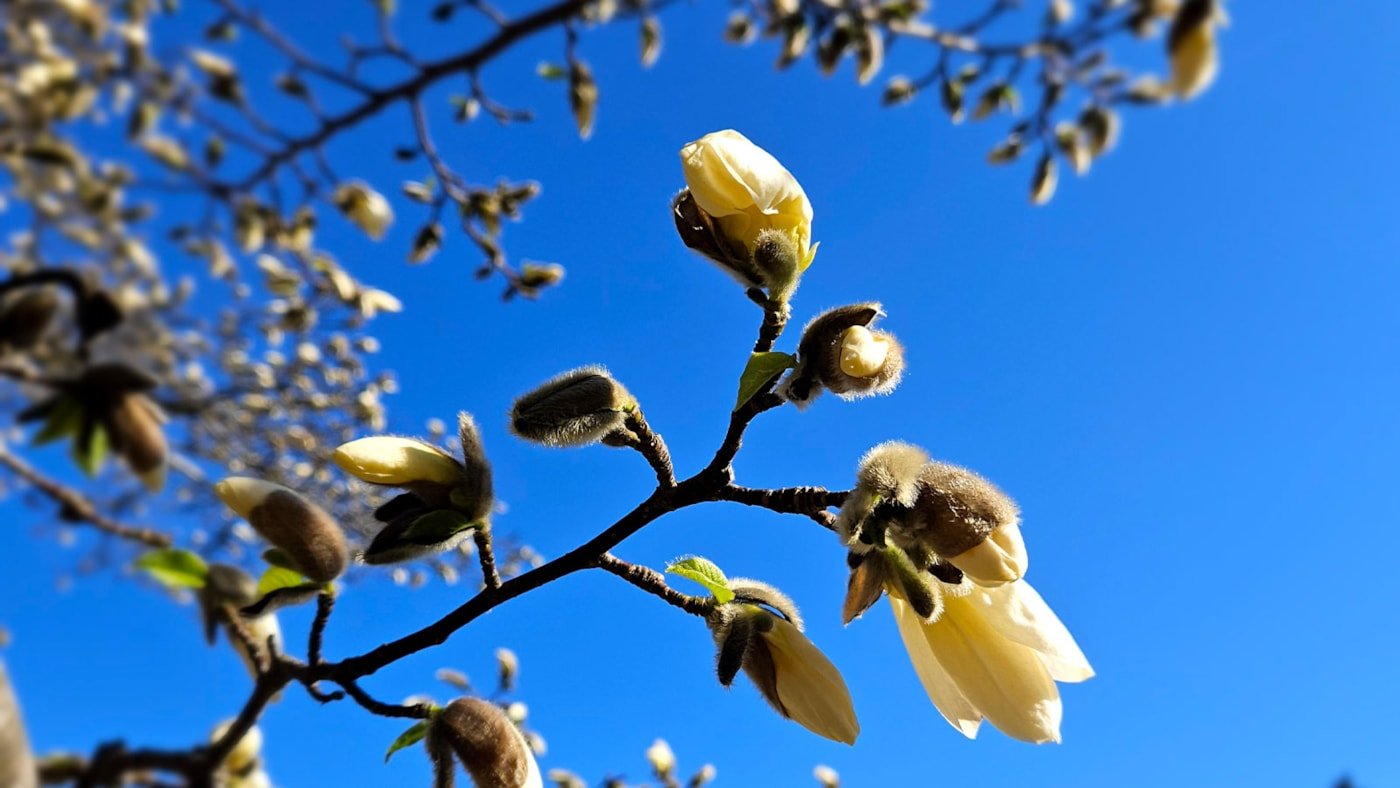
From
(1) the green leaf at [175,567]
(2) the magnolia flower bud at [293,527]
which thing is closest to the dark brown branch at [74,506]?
(1) the green leaf at [175,567]

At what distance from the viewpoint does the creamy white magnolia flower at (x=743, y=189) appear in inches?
32.6

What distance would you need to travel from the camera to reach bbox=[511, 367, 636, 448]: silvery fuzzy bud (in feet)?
2.64

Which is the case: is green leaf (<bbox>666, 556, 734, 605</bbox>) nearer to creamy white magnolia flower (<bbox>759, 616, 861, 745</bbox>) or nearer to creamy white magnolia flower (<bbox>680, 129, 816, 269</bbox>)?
creamy white magnolia flower (<bbox>759, 616, 861, 745</bbox>)

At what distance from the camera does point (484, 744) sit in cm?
73

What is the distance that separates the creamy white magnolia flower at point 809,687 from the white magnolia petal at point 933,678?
9 cm

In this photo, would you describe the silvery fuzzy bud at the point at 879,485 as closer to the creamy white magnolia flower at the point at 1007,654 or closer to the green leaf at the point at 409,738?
the creamy white magnolia flower at the point at 1007,654

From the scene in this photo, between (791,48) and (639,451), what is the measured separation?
1.07 m

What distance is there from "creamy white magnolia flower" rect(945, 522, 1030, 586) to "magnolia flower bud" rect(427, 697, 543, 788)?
406mm

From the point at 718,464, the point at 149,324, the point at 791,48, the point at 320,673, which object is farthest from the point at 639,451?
the point at 791,48

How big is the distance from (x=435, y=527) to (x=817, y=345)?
38 cm

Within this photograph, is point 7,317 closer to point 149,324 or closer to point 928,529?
point 149,324

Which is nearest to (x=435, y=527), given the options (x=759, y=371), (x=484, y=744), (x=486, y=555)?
(x=486, y=555)

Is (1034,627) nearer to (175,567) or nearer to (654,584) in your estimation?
(654,584)

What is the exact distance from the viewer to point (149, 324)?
1.35 feet
